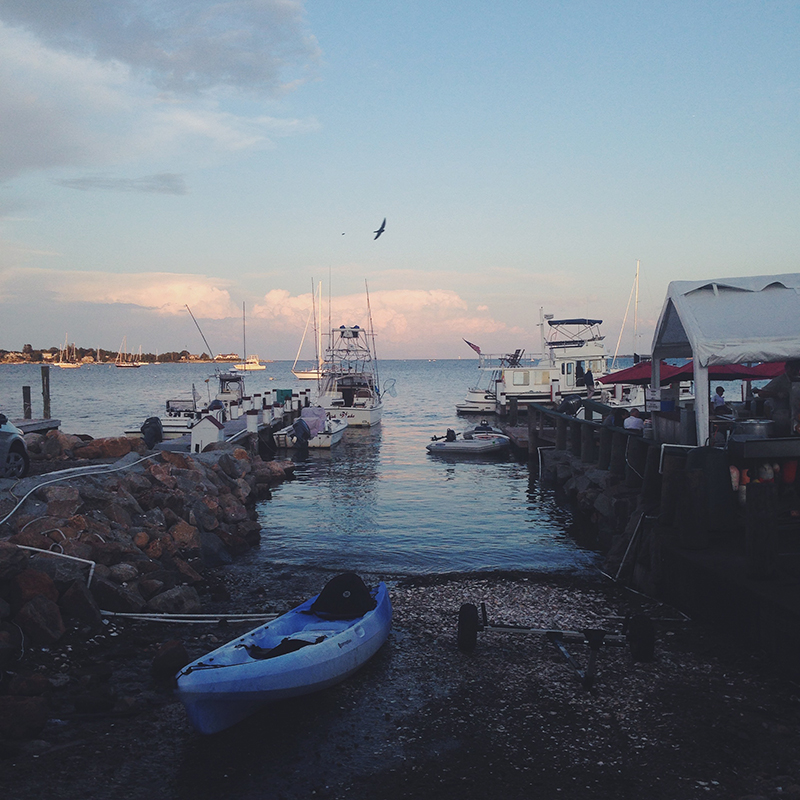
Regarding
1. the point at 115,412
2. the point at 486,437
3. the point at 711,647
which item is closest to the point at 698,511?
the point at 711,647

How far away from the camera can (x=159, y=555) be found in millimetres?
12797

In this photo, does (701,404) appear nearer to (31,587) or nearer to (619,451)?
(619,451)

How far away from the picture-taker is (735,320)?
13.5m

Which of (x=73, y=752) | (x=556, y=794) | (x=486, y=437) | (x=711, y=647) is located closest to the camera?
(x=556, y=794)

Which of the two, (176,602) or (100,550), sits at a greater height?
(100,550)

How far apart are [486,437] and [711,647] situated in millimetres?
26259

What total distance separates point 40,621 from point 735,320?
12.8 metres

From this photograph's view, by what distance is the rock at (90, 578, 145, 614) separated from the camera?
10.5 metres

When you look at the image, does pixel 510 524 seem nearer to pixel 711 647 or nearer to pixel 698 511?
pixel 698 511

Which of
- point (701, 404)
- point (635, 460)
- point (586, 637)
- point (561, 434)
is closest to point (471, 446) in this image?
point (561, 434)

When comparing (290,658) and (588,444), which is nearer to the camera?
(290,658)

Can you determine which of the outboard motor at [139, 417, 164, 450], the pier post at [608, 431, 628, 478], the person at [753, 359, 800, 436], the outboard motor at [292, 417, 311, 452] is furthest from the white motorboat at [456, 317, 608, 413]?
the person at [753, 359, 800, 436]

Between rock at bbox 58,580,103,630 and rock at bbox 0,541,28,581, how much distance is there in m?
0.79

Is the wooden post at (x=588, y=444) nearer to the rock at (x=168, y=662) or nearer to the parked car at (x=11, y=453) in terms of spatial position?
the parked car at (x=11, y=453)
